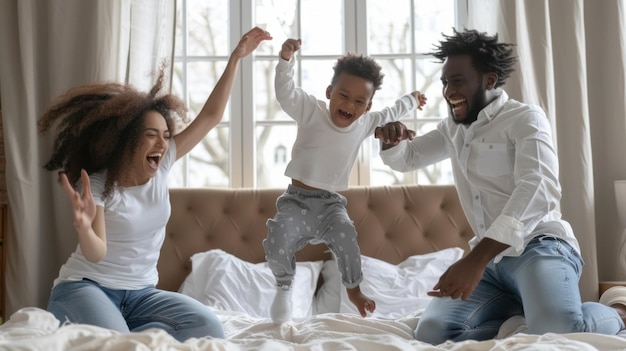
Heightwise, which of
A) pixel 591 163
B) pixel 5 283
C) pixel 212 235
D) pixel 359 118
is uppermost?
pixel 359 118

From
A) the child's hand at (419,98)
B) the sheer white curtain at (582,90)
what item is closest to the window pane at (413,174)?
the sheer white curtain at (582,90)

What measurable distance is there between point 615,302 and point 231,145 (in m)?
2.22

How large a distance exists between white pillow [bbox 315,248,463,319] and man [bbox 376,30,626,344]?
744mm

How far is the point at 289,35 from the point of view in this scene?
408 cm

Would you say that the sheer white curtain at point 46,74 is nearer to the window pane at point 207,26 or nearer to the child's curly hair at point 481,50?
the window pane at point 207,26

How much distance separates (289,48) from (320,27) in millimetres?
1751

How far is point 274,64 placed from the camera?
13.5ft

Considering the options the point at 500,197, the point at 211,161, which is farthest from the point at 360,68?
the point at 211,161

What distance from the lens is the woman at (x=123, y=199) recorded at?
226 centimetres

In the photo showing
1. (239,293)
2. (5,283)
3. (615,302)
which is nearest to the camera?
(615,302)

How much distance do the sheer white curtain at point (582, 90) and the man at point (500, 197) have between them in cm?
115

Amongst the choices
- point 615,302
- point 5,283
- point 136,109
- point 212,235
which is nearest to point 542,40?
point 615,302

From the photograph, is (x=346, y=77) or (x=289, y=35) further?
(x=289, y=35)

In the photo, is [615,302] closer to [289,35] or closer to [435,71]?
[435,71]
